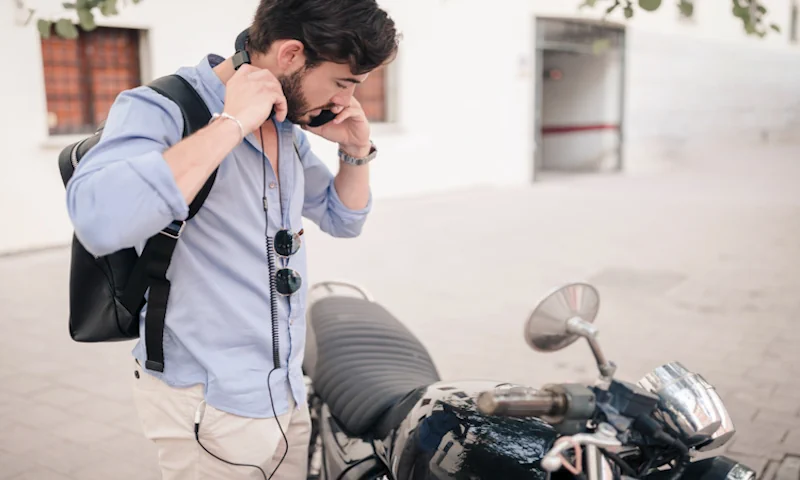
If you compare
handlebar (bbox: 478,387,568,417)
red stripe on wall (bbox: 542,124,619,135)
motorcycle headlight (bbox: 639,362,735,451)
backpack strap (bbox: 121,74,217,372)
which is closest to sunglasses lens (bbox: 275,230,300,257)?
backpack strap (bbox: 121,74,217,372)

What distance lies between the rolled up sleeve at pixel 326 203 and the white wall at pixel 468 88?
3196 mm

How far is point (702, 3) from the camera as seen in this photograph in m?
18.5

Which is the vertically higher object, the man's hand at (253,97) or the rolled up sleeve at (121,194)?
the man's hand at (253,97)

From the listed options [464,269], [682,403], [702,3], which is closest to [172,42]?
[464,269]

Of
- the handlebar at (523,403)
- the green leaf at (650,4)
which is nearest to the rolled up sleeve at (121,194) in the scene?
the handlebar at (523,403)

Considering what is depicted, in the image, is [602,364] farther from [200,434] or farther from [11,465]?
[11,465]

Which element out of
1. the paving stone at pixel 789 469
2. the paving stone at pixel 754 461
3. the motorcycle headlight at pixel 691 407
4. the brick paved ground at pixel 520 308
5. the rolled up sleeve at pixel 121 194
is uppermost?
the rolled up sleeve at pixel 121 194

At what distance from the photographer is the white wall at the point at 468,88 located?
815cm

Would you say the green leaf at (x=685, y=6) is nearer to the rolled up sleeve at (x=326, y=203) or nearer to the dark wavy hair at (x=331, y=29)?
the rolled up sleeve at (x=326, y=203)

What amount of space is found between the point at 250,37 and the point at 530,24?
521 inches

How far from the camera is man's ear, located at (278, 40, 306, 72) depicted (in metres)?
1.65

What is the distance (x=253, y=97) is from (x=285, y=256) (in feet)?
1.30

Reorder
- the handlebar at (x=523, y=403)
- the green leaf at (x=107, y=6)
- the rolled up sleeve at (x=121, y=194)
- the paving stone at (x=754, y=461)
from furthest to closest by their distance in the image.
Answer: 1. the green leaf at (x=107, y=6)
2. the paving stone at (x=754, y=461)
3. the rolled up sleeve at (x=121, y=194)
4. the handlebar at (x=523, y=403)

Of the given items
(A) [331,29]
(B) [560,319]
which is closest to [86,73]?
(A) [331,29]
